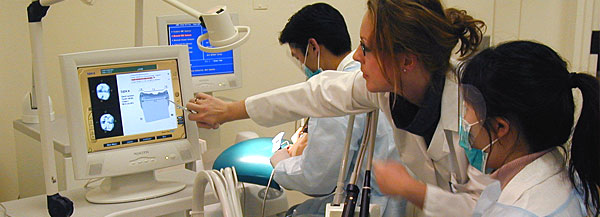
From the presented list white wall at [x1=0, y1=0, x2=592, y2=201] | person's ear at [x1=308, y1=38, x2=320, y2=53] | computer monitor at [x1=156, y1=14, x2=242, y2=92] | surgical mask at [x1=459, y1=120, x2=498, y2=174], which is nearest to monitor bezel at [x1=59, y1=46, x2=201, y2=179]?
person's ear at [x1=308, y1=38, x2=320, y2=53]

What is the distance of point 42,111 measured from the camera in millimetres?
1352

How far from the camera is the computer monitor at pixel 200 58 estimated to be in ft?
8.53

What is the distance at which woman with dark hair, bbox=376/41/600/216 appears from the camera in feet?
3.09

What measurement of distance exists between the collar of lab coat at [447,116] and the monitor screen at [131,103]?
72 cm

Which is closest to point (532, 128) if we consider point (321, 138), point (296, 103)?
point (296, 103)

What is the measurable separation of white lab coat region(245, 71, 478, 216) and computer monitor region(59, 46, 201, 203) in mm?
224

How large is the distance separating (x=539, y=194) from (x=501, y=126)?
132mm

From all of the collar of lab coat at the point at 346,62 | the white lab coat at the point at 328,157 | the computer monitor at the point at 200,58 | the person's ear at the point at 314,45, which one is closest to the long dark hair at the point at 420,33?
the white lab coat at the point at 328,157

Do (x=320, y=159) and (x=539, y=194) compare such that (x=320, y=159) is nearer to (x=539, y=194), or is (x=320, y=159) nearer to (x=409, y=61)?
(x=409, y=61)

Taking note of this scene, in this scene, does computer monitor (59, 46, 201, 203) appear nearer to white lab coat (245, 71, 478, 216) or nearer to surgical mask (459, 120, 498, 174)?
white lab coat (245, 71, 478, 216)

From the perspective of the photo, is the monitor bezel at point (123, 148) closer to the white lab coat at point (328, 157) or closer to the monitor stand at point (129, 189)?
the monitor stand at point (129, 189)

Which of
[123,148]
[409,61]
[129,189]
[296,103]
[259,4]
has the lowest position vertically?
[129,189]

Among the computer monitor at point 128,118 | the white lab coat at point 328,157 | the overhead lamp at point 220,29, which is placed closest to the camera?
the overhead lamp at point 220,29

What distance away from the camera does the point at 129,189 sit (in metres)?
1.54
